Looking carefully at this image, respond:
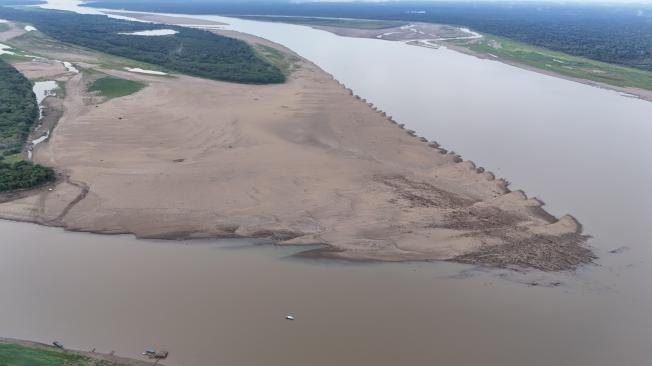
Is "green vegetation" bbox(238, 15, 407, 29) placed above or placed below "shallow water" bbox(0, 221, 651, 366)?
above

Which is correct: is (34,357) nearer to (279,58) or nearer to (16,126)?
(16,126)

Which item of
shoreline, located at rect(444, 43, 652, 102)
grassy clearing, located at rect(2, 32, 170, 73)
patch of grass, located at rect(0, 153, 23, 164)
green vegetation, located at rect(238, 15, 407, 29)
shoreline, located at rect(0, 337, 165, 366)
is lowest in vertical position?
shoreline, located at rect(0, 337, 165, 366)

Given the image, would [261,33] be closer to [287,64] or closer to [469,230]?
[287,64]

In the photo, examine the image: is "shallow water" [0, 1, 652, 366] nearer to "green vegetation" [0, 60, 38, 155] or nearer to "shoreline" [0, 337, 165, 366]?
"shoreline" [0, 337, 165, 366]

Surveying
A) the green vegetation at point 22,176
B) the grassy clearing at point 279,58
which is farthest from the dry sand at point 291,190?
the grassy clearing at point 279,58

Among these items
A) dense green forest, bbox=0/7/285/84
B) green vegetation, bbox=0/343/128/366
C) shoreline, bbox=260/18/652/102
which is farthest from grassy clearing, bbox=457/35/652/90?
green vegetation, bbox=0/343/128/366

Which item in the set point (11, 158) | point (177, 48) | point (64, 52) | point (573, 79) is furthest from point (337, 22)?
point (11, 158)
